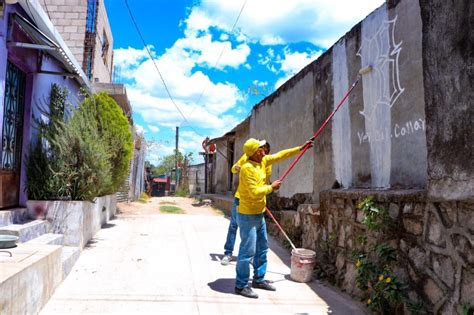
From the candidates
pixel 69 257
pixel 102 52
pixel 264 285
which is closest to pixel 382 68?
→ pixel 264 285

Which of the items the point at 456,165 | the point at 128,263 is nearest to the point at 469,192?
the point at 456,165

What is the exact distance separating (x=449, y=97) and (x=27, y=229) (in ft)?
15.3

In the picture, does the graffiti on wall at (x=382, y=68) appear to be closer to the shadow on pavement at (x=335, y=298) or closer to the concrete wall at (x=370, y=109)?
the concrete wall at (x=370, y=109)

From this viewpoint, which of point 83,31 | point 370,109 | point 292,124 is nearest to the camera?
point 370,109

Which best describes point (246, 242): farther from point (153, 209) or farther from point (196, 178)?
point (196, 178)

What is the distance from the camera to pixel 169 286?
4.71m

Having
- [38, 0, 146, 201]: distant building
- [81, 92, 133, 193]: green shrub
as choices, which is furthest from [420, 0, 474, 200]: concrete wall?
[38, 0, 146, 201]: distant building

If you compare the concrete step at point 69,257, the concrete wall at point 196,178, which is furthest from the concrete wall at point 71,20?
the concrete wall at point 196,178

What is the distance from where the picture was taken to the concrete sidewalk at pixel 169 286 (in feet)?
13.3

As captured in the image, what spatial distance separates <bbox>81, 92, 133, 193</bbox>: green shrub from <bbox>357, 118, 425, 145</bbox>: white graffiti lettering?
4601 millimetres

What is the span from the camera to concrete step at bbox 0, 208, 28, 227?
4852 mm

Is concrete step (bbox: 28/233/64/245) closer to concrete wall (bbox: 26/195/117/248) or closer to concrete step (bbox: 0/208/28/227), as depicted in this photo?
concrete wall (bbox: 26/195/117/248)

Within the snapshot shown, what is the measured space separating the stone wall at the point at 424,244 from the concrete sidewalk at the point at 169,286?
658 mm

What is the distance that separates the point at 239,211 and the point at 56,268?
204cm
